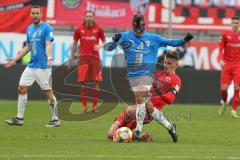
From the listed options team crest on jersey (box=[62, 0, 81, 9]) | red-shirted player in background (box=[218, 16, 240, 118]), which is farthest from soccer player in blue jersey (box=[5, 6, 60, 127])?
team crest on jersey (box=[62, 0, 81, 9])

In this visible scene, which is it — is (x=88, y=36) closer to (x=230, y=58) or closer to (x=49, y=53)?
(x=230, y=58)

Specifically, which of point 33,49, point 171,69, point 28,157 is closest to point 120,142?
point 171,69

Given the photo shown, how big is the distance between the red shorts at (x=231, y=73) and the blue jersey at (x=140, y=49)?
6.53 m

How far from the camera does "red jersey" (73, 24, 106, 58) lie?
2086 centimetres

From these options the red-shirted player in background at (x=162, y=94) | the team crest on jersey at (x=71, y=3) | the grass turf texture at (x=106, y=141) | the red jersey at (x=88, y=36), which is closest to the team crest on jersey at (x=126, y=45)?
the red-shirted player in background at (x=162, y=94)

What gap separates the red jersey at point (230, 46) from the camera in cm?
2055

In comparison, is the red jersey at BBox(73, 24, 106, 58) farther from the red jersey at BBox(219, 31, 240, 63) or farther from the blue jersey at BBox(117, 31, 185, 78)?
the blue jersey at BBox(117, 31, 185, 78)

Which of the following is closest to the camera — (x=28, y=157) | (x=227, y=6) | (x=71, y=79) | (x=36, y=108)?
(x=28, y=157)

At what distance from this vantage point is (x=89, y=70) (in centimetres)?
2122

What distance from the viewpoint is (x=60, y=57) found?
2672 cm

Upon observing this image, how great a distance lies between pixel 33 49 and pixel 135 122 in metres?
3.23

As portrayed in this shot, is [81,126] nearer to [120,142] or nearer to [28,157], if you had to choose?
[120,142]

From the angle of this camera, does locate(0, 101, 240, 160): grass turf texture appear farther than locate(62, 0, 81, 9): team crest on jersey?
No

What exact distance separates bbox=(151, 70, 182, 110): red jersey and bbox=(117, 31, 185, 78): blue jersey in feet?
0.76
